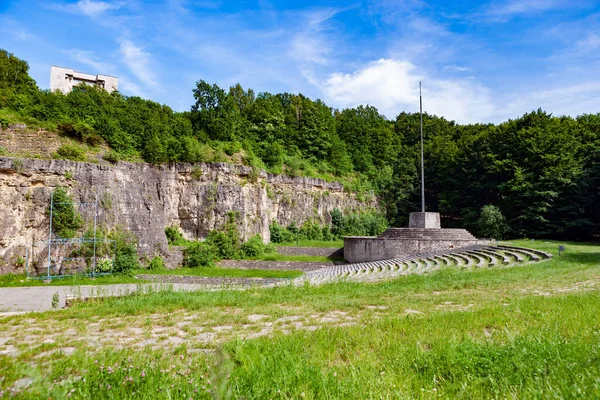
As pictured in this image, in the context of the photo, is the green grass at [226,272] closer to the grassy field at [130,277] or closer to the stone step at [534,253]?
the grassy field at [130,277]

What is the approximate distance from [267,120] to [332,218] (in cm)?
1544

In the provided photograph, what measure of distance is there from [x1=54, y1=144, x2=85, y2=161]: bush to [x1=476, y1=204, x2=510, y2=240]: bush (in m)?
34.9


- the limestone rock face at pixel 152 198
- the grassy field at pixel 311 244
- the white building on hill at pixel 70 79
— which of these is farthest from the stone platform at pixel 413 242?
the white building on hill at pixel 70 79

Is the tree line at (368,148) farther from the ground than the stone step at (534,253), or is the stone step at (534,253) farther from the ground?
the tree line at (368,148)

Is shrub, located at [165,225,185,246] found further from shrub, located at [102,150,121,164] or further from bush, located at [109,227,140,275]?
shrub, located at [102,150,121,164]

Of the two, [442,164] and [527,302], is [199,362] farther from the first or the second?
[442,164]

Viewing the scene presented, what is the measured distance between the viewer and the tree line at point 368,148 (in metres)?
31.3

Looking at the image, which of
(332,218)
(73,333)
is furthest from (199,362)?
(332,218)

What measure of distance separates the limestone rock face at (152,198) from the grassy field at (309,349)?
62.4 feet

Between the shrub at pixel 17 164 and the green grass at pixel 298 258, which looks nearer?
the shrub at pixel 17 164

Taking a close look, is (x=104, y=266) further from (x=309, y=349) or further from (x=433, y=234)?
(x=309, y=349)

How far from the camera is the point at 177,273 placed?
24531mm

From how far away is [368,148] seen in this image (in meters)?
54.8

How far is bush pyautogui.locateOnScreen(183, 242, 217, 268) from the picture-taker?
27.5 meters
